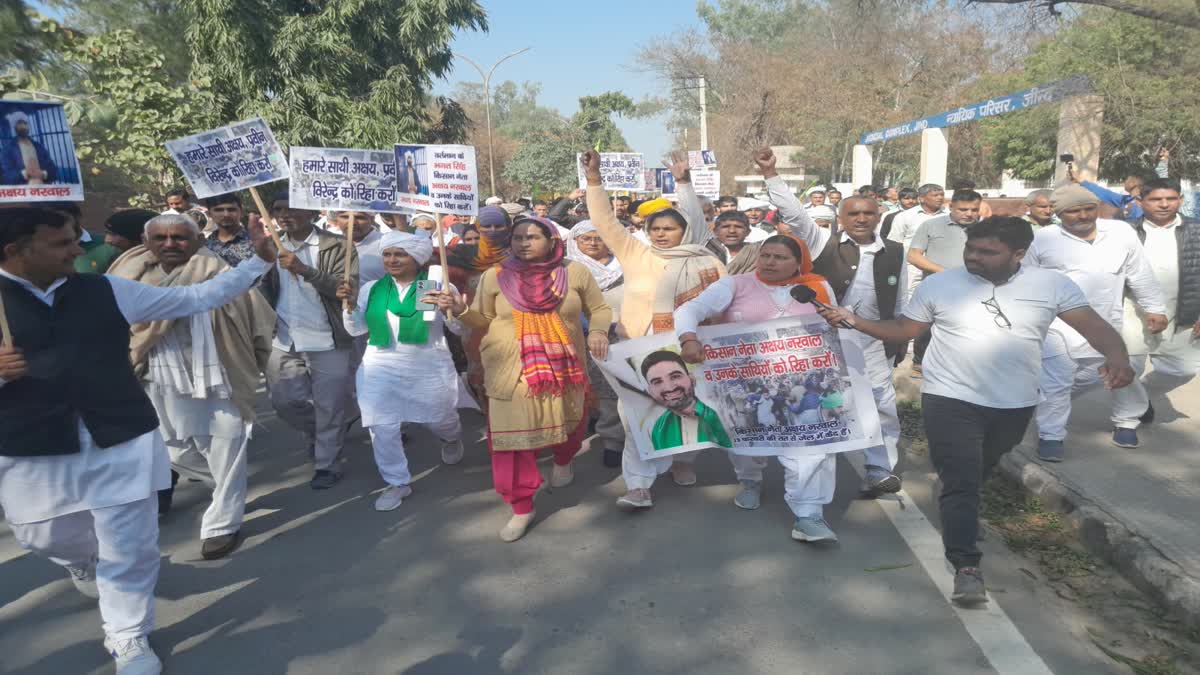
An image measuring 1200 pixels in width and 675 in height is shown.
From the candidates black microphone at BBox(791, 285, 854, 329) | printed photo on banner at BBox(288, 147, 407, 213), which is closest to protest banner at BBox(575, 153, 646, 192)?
printed photo on banner at BBox(288, 147, 407, 213)

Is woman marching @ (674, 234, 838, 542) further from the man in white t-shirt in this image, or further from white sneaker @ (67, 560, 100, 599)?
white sneaker @ (67, 560, 100, 599)

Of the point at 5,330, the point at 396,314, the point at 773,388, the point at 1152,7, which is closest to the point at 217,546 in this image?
the point at 396,314

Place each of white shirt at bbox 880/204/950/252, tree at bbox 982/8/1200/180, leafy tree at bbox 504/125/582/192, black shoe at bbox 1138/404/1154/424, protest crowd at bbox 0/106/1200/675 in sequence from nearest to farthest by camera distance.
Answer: protest crowd at bbox 0/106/1200/675, black shoe at bbox 1138/404/1154/424, white shirt at bbox 880/204/950/252, tree at bbox 982/8/1200/180, leafy tree at bbox 504/125/582/192

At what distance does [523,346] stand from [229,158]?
2.05m

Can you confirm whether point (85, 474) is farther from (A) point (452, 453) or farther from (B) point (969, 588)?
→ (B) point (969, 588)

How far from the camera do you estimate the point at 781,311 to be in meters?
4.52

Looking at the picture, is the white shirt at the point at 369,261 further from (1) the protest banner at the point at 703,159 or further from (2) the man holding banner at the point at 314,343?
(1) the protest banner at the point at 703,159

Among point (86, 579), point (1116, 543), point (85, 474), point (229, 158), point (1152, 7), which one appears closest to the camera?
point (85, 474)

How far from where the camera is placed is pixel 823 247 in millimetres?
5512

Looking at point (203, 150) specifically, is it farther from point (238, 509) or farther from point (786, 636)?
point (786, 636)

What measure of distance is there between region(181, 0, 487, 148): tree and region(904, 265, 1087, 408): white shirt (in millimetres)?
17255

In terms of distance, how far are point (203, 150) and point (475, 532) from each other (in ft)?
8.81

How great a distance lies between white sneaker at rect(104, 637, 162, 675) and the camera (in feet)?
10.5

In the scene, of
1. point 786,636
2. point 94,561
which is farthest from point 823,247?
point 94,561
